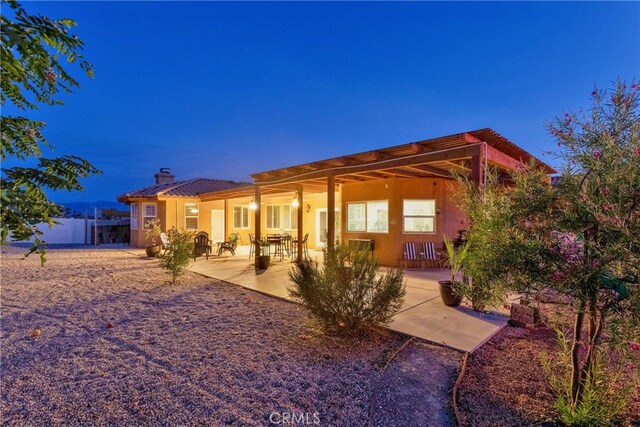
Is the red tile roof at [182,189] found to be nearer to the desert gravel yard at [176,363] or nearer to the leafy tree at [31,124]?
the desert gravel yard at [176,363]

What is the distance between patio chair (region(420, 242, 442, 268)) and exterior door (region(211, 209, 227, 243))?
1210 centimetres

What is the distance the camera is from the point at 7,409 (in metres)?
2.58

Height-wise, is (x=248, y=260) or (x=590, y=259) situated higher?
(x=590, y=259)

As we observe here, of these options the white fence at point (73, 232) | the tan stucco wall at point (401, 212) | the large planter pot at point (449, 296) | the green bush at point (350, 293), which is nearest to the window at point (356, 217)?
the tan stucco wall at point (401, 212)

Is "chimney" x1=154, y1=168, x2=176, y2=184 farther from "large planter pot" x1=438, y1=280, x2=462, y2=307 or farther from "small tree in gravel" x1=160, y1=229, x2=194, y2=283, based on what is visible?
"large planter pot" x1=438, y1=280, x2=462, y2=307

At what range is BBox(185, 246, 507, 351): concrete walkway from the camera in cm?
414

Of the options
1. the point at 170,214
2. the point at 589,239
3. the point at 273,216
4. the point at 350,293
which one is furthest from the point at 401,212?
the point at 170,214

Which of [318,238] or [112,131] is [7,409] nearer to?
[318,238]

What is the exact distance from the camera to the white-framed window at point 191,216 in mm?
16781

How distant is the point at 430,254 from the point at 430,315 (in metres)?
5.14

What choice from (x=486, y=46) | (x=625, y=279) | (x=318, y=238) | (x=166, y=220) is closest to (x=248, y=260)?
(x=318, y=238)

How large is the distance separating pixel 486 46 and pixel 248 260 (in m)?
18.6

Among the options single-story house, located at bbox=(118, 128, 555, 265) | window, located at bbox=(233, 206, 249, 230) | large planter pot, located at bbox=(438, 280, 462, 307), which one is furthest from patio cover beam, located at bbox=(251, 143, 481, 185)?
window, located at bbox=(233, 206, 249, 230)

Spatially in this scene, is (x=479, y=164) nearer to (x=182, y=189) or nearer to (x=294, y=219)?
(x=294, y=219)
